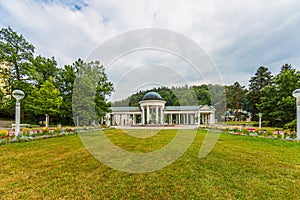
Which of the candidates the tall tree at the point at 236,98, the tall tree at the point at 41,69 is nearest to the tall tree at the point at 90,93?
the tall tree at the point at 41,69

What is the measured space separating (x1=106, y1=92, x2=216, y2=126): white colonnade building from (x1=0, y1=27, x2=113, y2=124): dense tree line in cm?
932

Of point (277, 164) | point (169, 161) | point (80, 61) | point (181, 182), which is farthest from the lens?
point (80, 61)

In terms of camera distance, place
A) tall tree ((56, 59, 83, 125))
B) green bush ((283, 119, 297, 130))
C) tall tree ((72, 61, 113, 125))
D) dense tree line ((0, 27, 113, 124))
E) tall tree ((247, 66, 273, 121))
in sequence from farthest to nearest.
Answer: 1. tall tree ((247, 66, 273, 121))
2. tall tree ((56, 59, 83, 125))
3. dense tree line ((0, 27, 113, 124))
4. tall tree ((72, 61, 113, 125))
5. green bush ((283, 119, 297, 130))

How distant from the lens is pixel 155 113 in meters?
32.2

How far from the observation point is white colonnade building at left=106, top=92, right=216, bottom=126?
99.3ft

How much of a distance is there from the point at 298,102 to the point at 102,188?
41.2ft

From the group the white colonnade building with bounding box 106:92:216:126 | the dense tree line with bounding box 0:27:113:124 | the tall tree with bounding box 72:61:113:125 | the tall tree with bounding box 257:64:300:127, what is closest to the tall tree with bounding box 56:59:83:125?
the dense tree line with bounding box 0:27:113:124

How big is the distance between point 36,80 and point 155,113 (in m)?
21.1

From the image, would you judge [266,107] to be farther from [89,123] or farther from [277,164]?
[89,123]

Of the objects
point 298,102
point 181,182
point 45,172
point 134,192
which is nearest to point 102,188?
point 134,192

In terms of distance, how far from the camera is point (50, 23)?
10070 millimetres

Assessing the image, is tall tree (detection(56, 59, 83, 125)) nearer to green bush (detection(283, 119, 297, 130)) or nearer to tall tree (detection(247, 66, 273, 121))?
green bush (detection(283, 119, 297, 130))

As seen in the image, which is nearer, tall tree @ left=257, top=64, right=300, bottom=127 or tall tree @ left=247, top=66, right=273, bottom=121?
tall tree @ left=257, top=64, right=300, bottom=127

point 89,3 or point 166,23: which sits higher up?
point 89,3
